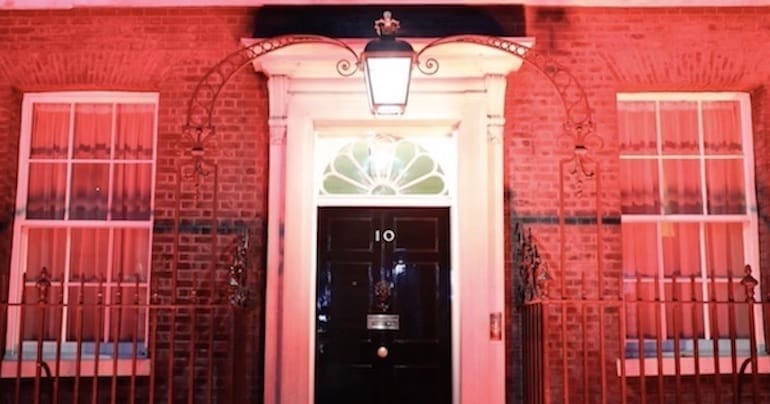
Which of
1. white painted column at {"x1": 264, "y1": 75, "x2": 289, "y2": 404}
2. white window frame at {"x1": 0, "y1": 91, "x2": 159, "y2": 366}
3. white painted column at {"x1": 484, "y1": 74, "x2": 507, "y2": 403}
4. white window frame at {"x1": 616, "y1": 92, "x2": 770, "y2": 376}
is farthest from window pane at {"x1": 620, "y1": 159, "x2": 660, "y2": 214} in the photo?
white window frame at {"x1": 0, "y1": 91, "x2": 159, "y2": 366}

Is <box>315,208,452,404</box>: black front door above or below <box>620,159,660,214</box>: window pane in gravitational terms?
below

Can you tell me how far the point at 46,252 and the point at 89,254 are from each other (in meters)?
0.43

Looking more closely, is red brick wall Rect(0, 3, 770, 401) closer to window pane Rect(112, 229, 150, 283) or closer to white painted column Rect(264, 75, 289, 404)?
white painted column Rect(264, 75, 289, 404)

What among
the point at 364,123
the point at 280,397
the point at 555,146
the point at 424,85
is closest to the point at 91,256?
the point at 280,397

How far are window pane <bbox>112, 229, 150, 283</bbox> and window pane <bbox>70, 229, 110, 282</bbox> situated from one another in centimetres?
10

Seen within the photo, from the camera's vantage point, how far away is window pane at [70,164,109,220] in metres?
8.40

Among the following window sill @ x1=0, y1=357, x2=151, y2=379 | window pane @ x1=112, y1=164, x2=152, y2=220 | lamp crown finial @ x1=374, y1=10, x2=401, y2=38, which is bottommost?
window sill @ x1=0, y1=357, x2=151, y2=379

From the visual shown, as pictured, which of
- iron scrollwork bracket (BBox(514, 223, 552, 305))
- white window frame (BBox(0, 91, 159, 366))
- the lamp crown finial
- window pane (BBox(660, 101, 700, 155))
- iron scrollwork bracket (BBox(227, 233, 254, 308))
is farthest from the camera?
window pane (BBox(660, 101, 700, 155))

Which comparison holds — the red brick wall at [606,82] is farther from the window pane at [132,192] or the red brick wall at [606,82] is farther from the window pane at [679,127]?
the window pane at [132,192]

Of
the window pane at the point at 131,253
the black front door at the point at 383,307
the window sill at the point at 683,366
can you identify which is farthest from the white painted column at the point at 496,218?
the window pane at the point at 131,253

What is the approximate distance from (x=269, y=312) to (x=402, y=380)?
141 centimetres

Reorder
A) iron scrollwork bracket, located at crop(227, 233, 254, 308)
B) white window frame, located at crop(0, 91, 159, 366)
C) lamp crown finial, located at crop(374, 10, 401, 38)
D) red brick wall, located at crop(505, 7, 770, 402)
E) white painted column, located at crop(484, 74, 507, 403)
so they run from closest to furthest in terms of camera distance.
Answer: lamp crown finial, located at crop(374, 10, 401, 38) → iron scrollwork bracket, located at crop(227, 233, 254, 308) → white painted column, located at crop(484, 74, 507, 403) → red brick wall, located at crop(505, 7, 770, 402) → white window frame, located at crop(0, 91, 159, 366)

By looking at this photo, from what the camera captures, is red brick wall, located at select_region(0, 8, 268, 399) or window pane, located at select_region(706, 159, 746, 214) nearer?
red brick wall, located at select_region(0, 8, 268, 399)

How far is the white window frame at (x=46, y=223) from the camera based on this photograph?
26.8ft
